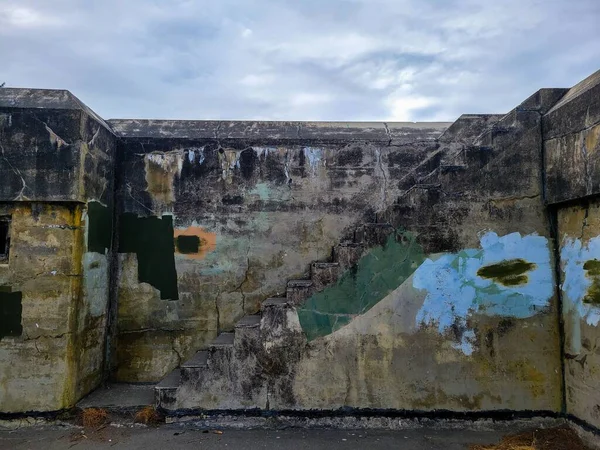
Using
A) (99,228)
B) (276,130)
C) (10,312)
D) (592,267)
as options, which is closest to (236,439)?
(10,312)

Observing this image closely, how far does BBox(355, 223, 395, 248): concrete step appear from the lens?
4.96 metres

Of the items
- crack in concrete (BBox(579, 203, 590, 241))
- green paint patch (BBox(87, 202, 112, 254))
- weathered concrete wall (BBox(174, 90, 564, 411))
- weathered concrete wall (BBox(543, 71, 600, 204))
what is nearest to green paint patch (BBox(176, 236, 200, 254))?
green paint patch (BBox(87, 202, 112, 254))

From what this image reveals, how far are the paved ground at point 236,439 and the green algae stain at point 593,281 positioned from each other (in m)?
1.83

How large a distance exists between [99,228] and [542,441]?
19.1 ft

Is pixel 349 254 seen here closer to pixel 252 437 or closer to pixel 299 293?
pixel 299 293

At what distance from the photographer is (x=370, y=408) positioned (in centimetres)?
486

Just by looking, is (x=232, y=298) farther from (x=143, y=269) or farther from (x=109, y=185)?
(x=109, y=185)

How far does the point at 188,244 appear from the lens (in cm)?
578

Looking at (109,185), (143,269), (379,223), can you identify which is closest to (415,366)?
(379,223)

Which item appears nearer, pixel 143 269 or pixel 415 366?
pixel 415 366

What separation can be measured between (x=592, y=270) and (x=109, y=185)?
19.6ft

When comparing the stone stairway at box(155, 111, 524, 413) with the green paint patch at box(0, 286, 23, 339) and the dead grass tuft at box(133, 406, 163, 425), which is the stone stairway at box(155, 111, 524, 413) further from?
the green paint patch at box(0, 286, 23, 339)

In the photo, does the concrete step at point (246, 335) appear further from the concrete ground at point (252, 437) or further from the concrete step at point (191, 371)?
the concrete ground at point (252, 437)

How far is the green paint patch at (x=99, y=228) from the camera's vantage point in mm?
5168
